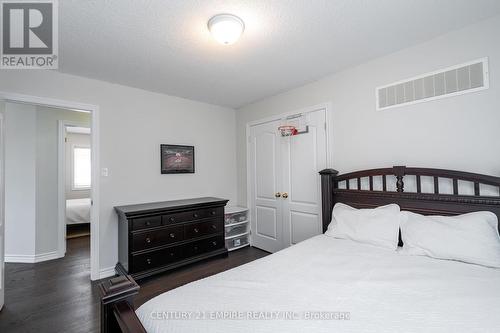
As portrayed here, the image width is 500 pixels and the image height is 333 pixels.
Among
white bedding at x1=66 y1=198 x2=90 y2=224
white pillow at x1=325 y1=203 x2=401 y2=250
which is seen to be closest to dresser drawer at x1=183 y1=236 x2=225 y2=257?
white pillow at x1=325 y1=203 x2=401 y2=250

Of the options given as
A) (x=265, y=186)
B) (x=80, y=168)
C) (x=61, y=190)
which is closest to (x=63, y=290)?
(x=61, y=190)

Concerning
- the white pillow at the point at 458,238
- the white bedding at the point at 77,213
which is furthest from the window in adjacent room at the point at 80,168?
the white pillow at the point at 458,238

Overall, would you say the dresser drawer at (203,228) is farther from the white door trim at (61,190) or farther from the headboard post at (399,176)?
the headboard post at (399,176)

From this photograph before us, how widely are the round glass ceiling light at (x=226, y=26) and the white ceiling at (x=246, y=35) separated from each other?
4 centimetres

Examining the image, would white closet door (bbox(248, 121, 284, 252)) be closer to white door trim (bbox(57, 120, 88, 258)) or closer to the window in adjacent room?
white door trim (bbox(57, 120, 88, 258))

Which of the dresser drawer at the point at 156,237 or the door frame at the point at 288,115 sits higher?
the door frame at the point at 288,115

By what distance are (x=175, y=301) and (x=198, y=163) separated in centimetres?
277

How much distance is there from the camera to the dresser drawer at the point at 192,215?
2.90 meters

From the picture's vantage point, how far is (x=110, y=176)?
2906 mm

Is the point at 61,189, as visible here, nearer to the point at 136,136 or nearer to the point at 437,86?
the point at 136,136

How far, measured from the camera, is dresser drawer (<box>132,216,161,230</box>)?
265cm

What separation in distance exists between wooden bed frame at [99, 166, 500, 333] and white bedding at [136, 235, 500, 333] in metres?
0.12

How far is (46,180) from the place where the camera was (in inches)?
135

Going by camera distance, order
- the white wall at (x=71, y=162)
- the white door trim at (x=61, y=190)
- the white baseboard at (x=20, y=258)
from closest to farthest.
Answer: the white baseboard at (x=20, y=258) → the white door trim at (x=61, y=190) → the white wall at (x=71, y=162)
